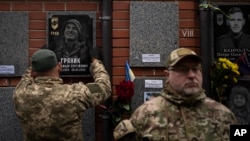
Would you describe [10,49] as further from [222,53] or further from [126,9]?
[222,53]

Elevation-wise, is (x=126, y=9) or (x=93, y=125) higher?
(x=126, y=9)

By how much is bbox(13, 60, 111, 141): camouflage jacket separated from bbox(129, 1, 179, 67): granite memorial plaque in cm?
85

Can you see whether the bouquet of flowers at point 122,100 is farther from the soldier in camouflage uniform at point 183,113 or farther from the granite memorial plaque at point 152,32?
the soldier in camouflage uniform at point 183,113

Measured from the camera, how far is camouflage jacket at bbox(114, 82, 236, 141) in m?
2.64

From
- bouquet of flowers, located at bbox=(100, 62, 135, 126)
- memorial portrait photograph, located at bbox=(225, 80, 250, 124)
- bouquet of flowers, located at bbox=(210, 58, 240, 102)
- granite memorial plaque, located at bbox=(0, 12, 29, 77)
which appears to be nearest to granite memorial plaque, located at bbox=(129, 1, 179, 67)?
bouquet of flowers, located at bbox=(100, 62, 135, 126)

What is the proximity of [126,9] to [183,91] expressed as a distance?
1891 mm

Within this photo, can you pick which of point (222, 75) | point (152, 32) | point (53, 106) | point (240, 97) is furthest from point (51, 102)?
point (240, 97)

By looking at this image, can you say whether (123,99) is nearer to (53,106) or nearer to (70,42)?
(70,42)

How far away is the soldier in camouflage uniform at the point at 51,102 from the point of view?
11.4 ft

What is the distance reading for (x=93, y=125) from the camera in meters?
4.43

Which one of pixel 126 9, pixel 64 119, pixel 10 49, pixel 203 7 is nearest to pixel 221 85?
pixel 203 7

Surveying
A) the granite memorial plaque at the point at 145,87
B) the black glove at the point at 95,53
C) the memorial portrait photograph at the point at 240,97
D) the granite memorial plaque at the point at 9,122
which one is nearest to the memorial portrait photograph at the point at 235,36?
the memorial portrait photograph at the point at 240,97

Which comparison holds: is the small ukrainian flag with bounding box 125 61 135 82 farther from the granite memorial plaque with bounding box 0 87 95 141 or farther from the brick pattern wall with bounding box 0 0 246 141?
the granite memorial plaque with bounding box 0 87 95 141

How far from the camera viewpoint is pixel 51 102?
3.47 metres
